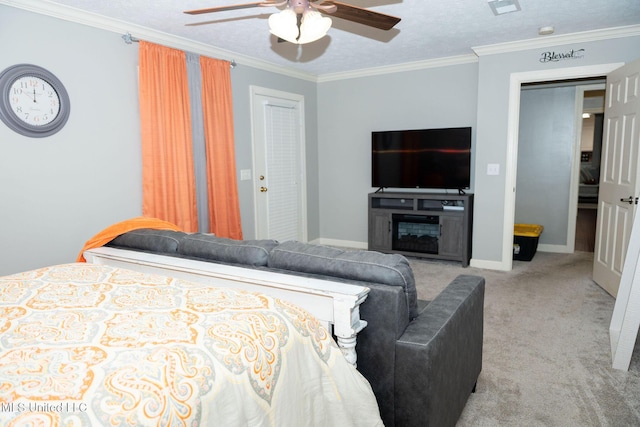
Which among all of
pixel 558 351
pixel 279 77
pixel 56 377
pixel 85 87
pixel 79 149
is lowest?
pixel 558 351

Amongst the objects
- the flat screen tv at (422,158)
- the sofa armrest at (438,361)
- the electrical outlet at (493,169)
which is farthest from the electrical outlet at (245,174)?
the sofa armrest at (438,361)

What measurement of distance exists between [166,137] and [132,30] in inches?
37.0

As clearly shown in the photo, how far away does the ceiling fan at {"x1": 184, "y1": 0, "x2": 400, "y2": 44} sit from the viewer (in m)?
2.22

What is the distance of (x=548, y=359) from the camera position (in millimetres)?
2727

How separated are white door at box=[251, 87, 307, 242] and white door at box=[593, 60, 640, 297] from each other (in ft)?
11.5

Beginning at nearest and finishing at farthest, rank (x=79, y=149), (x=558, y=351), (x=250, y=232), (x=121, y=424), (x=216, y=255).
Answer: (x=121, y=424), (x=216, y=255), (x=558, y=351), (x=79, y=149), (x=250, y=232)

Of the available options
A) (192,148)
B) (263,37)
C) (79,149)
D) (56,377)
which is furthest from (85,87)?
(56,377)

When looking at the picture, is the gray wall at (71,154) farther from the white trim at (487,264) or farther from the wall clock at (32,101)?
the white trim at (487,264)

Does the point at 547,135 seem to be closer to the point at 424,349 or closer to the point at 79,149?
the point at 424,349

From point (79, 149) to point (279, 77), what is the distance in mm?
2749

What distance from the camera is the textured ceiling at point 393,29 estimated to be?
3223 millimetres

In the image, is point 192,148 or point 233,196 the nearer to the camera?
point 192,148

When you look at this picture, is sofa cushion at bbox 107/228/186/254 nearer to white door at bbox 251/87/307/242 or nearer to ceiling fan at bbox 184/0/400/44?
ceiling fan at bbox 184/0/400/44

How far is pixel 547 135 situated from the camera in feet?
18.5
